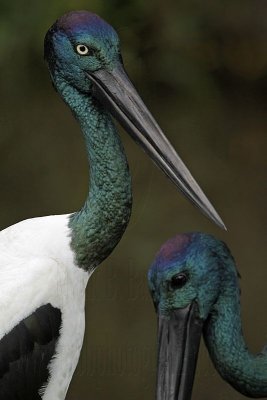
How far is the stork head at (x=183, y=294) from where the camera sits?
4121mm

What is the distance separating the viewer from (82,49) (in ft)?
14.7

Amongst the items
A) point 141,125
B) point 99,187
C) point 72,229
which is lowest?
point 72,229

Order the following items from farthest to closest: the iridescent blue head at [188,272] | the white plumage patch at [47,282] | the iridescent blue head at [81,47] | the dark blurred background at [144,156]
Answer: the dark blurred background at [144,156]
the iridescent blue head at [81,47]
the white plumage patch at [47,282]
the iridescent blue head at [188,272]

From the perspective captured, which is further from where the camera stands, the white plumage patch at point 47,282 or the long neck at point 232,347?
the white plumage patch at point 47,282

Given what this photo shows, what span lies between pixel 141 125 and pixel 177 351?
2.38ft

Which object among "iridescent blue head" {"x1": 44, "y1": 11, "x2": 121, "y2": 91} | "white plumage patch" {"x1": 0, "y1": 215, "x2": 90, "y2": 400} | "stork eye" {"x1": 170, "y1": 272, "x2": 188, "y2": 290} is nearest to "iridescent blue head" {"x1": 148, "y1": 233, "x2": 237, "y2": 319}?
"stork eye" {"x1": 170, "y1": 272, "x2": 188, "y2": 290}

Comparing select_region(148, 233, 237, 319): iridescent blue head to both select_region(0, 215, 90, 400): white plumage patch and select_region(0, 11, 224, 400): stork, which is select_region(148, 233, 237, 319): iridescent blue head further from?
select_region(0, 215, 90, 400): white plumage patch

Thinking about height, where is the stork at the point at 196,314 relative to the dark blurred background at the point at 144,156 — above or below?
below

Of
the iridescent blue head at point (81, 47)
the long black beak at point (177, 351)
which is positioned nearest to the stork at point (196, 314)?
the long black beak at point (177, 351)

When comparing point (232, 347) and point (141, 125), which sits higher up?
point (141, 125)

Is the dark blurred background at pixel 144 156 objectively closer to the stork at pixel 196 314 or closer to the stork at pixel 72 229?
the stork at pixel 72 229

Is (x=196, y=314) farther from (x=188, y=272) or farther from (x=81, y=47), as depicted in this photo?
(x=81, y=47)

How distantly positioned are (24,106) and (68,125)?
292mm

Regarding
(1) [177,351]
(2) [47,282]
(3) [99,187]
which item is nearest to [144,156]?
(3) [99,187]
